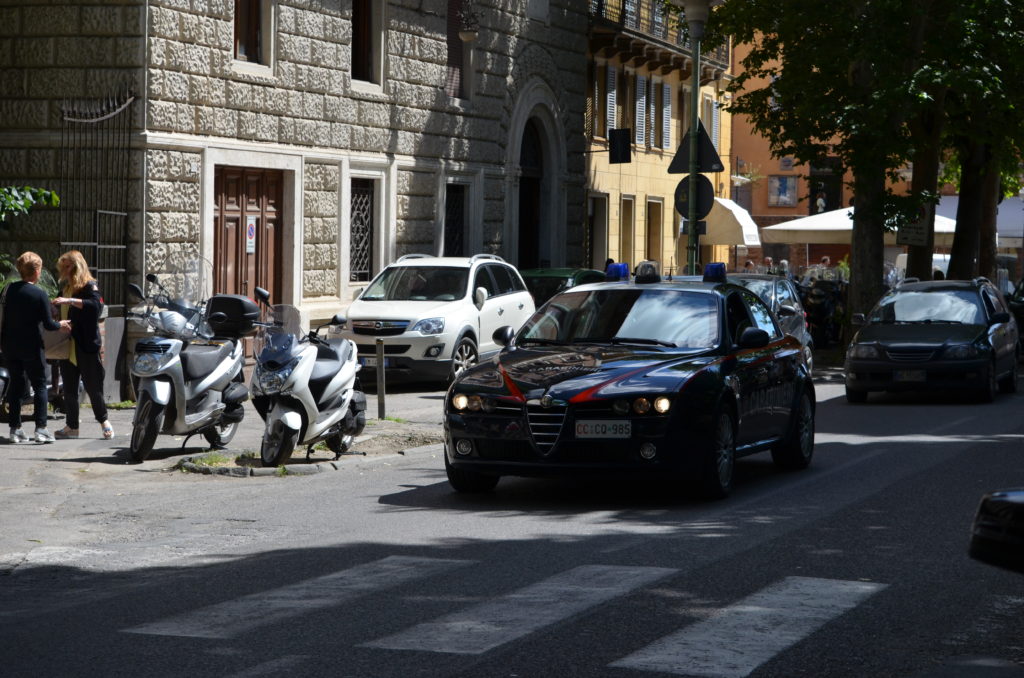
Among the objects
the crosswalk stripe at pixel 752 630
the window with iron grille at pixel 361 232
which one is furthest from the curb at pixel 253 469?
the window with iron grille at pixel 361 232

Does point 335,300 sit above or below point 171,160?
below

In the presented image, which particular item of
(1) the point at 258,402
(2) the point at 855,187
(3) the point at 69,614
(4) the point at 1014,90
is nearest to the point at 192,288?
(1) the point at 258,402

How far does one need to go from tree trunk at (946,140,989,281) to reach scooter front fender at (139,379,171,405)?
25.3 metres

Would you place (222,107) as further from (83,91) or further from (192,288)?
(192,288)

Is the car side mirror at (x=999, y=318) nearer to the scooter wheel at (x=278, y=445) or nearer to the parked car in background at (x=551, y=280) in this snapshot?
the parked car in background at (x=551, y=280)

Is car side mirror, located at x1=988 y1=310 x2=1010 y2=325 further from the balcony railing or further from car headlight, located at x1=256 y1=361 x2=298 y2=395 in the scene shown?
the balcony railing

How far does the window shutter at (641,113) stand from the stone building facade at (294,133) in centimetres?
666

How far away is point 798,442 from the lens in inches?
528

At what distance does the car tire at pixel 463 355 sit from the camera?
21891 millimetres

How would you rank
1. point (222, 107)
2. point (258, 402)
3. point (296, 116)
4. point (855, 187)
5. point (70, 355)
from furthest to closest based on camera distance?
point (855, 187) → point (296, 116) → point (222, 107) → point (70, 355) → point (258, 402)

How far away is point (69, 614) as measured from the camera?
768 cm

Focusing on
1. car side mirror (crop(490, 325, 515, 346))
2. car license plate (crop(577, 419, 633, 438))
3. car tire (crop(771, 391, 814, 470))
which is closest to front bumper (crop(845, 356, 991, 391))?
car tire (crop(771, 391, 814, 470))

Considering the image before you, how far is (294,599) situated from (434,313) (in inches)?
552

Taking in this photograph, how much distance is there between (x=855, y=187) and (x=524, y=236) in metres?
6.74
